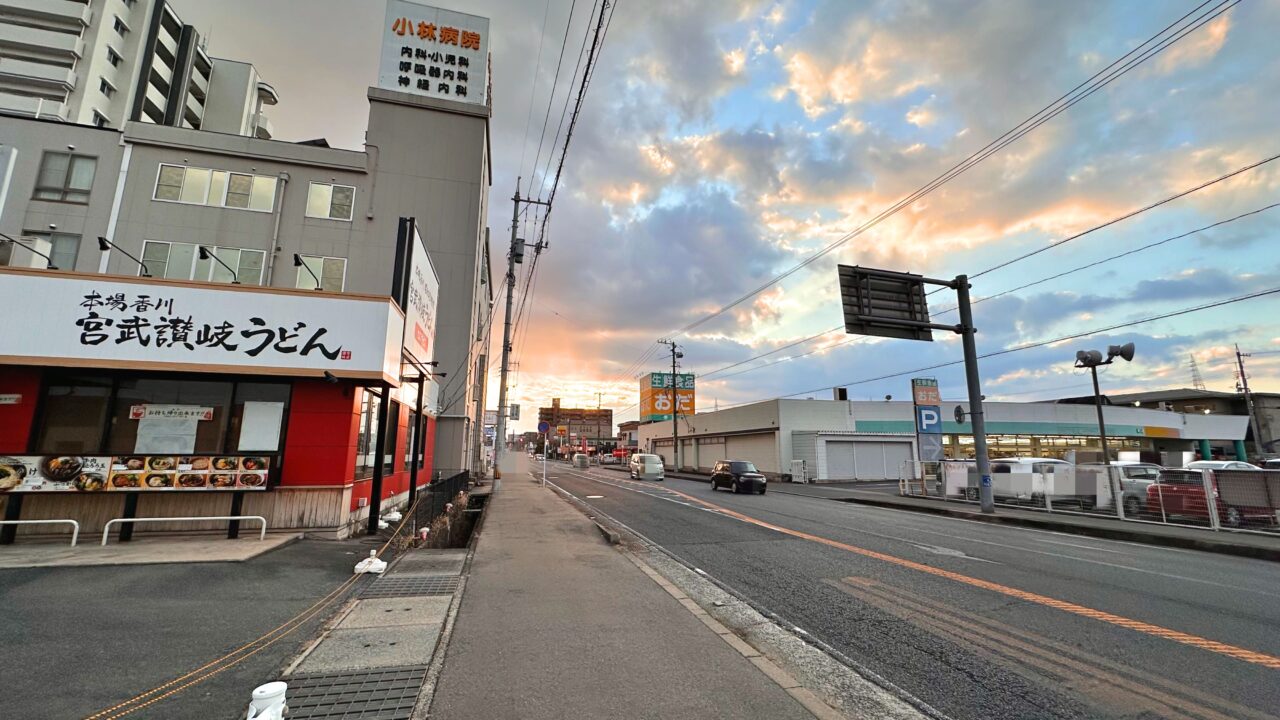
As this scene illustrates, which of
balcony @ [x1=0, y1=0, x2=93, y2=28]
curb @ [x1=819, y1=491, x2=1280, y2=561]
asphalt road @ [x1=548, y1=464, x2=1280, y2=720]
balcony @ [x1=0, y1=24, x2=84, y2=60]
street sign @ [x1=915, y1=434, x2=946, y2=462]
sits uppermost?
balcony @ [x1=0, y1=0, x2=93, y2=28]

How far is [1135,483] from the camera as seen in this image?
16.4 meters

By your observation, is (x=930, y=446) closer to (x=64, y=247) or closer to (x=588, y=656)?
(x=588, y=656)

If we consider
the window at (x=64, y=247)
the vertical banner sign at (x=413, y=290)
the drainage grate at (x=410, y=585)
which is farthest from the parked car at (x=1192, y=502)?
the window at (x=64, y=247)

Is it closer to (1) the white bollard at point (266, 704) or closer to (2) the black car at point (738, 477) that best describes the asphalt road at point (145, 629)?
(1) the white bollard at point (266, 704)

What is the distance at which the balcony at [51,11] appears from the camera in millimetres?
42469

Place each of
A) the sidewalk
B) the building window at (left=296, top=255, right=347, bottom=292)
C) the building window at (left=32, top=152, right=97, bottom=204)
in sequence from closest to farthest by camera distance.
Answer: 1. the sidewalk
2. the building window at (left=32, top=152, right=97, bottom=204)
3. the building window at (left=296, top=255, right=347, bottom=292)

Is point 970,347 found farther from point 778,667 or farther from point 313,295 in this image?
point 313,295

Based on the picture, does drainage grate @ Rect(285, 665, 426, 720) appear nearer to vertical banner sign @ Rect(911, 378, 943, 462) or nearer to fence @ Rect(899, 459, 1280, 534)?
fence @ Rect(899, 459, 1280, 534)

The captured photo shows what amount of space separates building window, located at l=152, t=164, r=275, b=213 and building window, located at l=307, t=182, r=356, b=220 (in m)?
1.49

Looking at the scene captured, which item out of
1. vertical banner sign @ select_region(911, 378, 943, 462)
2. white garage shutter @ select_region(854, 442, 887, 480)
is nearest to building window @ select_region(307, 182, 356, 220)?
vertical banner sign @ select_region(911, 378, 943, 462)

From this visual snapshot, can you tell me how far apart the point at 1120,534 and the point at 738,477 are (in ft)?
48.1

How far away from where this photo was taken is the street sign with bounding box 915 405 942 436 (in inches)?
975

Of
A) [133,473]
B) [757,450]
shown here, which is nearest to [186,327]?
[133,473]

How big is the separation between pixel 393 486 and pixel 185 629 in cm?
1070
